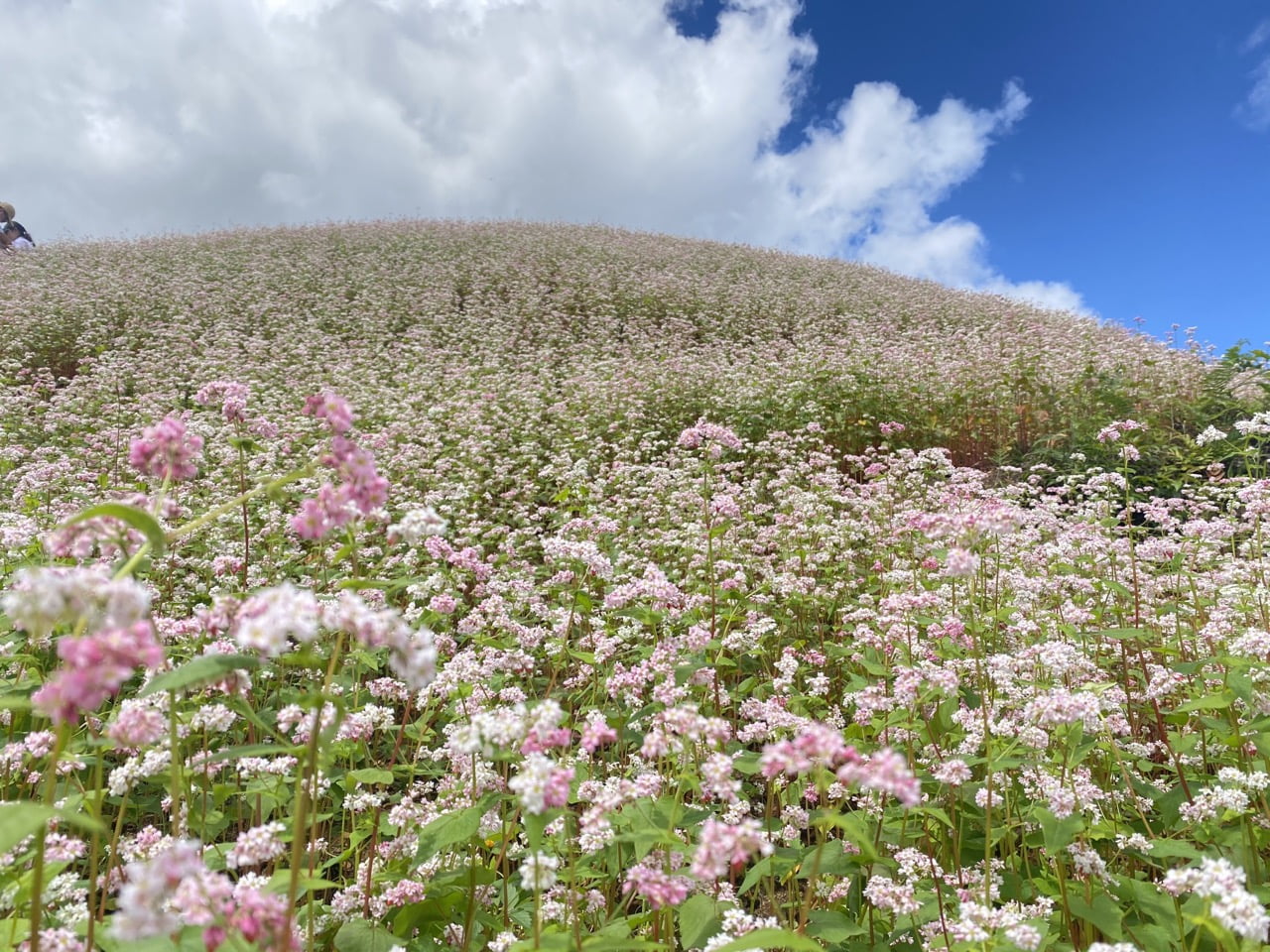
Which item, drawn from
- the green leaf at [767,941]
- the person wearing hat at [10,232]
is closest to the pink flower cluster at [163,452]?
the green leaf at [767,941]

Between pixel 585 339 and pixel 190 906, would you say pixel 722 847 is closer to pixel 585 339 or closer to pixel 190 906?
pixel 190 906

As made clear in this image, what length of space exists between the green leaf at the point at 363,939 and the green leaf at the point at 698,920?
1089 millimetres

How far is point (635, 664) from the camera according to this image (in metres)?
4.45

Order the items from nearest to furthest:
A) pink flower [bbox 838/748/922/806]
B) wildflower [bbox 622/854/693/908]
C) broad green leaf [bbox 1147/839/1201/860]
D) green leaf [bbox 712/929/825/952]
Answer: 1. green leaf [bbox 712/929/825/952]
2. pink flower [bbox 838/748/922/806]
3. wildflower [bbox 622/854/693/908]
4. broad green leaf [bbox 1147/839/1201/860]

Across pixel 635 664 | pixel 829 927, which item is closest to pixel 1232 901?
pixel 829 927

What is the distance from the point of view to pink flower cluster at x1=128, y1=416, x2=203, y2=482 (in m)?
1.78

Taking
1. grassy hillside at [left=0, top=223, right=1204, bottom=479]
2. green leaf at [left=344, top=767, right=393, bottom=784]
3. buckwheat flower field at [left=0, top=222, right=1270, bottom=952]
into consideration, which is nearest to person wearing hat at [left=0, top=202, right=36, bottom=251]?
grassy hillside at [left=0, top=223, right=1204, bottom=479]

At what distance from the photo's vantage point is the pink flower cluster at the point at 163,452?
1.78 metres

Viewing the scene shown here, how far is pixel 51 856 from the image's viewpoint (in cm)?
218

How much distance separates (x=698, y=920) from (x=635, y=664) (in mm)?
2250

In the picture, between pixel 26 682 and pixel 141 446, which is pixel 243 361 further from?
pixel 141 446

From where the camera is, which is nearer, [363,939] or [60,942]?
[60,942]

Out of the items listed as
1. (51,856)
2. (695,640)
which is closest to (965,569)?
(695,640)

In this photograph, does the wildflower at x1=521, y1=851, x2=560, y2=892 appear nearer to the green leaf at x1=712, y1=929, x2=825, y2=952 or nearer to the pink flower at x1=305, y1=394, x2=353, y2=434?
→ the green leaf at x1=712, y1=929, x2=825, y2=952
